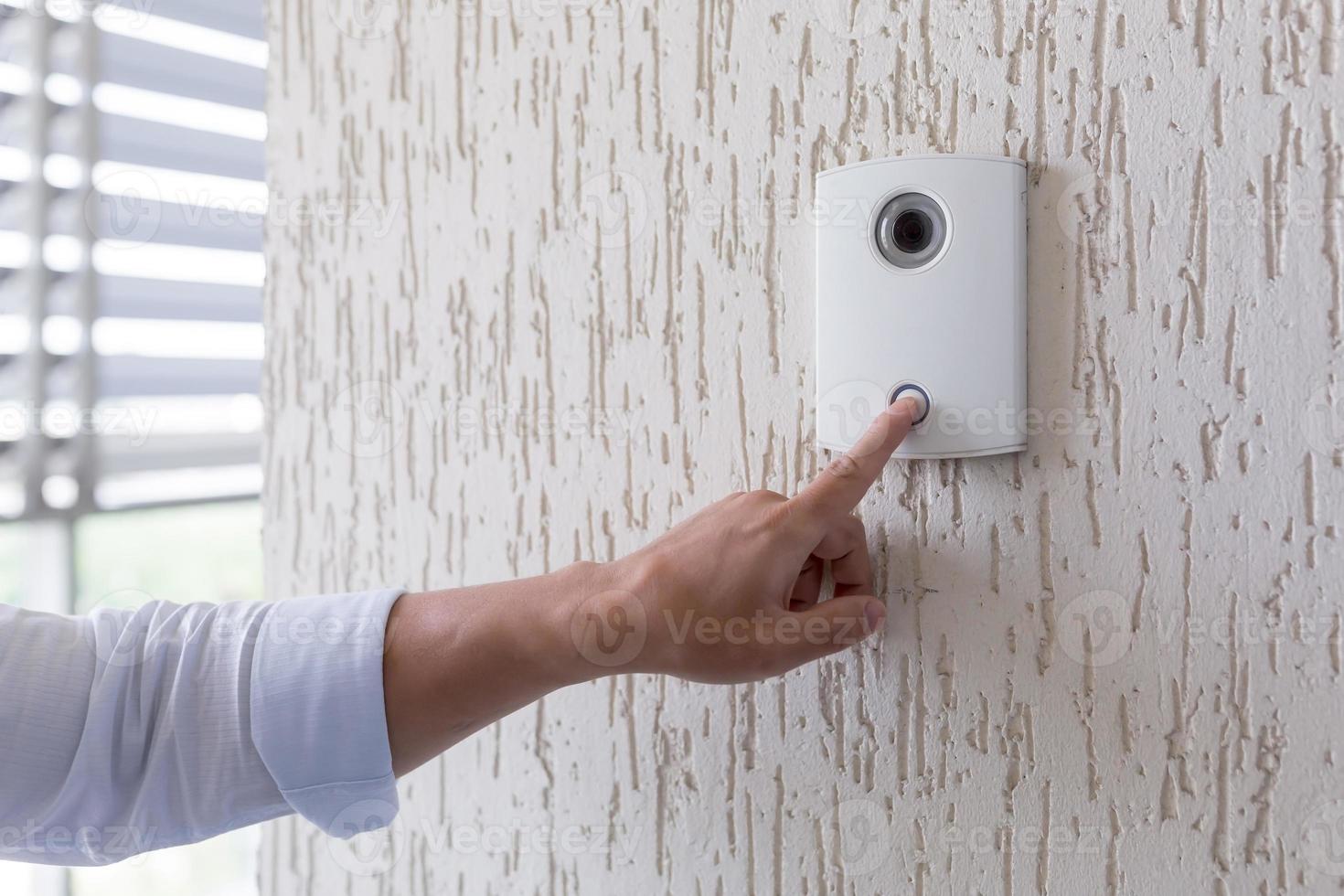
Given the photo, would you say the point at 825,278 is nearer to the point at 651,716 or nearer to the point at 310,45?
the point at 651,716

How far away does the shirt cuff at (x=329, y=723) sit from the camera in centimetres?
38

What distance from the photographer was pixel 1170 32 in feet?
1.07

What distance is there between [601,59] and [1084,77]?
0.22 meters

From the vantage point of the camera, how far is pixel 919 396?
35 cm

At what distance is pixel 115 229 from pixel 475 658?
58 centimetres

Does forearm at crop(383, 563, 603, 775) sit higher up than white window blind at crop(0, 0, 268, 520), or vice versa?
white window blind at crop(0, 0, 268, 520)

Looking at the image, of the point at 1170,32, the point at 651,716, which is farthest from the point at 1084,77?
the point at 651,716

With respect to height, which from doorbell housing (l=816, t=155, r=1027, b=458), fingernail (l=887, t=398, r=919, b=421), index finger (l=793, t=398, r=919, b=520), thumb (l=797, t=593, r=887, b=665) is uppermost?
doorbell housing (l=816, t=155, r=1027, b=458)

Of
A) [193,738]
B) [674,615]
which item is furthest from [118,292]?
[674,615]

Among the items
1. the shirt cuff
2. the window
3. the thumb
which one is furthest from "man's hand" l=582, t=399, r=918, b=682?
the window

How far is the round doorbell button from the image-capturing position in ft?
1.14

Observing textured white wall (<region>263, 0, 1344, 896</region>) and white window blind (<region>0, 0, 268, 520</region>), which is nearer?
textured white wall (<region>263, 0, 1344, 896</region>)

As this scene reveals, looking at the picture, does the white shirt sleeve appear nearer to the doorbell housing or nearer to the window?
the doorbell housing

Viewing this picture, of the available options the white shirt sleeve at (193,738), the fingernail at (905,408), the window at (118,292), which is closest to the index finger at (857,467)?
the fingernail at (905,408)
